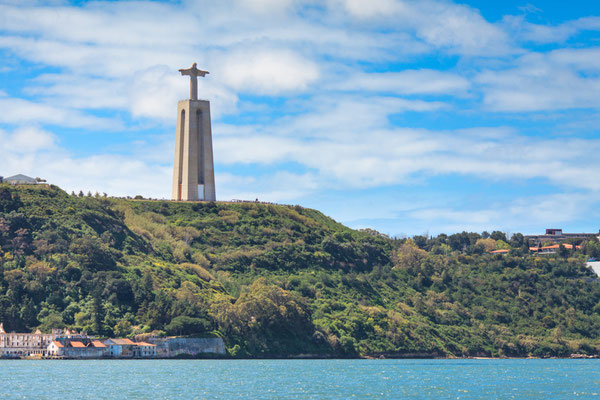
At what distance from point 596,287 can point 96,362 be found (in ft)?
326

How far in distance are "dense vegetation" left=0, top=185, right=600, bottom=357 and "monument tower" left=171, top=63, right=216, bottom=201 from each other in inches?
217

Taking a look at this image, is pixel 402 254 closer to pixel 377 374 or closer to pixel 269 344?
pixel 269 344

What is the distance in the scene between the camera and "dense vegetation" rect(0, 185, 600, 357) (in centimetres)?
12294

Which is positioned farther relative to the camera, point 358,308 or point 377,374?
point 358,308

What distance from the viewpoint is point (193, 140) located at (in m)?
162

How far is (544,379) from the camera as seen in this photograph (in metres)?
96.2

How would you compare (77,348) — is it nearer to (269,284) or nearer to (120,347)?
(120,347)

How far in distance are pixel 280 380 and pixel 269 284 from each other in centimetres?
5650

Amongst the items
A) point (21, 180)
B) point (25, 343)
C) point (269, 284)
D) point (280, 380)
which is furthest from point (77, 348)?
point (21, 180)

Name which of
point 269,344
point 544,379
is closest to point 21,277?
point 269,344

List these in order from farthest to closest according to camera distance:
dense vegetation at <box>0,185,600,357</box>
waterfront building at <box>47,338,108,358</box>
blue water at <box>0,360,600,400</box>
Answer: dense vegetation at <box>0,185,600,357</box> < waterfront building at <box>47,338,108,358</box> < blue water at <box>0,360,600,400</box>

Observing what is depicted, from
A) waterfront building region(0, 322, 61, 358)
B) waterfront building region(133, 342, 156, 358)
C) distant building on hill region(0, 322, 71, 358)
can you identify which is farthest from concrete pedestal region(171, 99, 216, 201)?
waterfront building region(0, 322, 61, 358)

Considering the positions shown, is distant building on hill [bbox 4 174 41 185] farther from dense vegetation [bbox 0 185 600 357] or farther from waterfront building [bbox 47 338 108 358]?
waterfront building [bbox 47 338 108 358]

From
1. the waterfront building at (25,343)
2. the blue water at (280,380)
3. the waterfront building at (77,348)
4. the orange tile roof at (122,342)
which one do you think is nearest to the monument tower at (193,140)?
the orange tile roof at (122,342)
